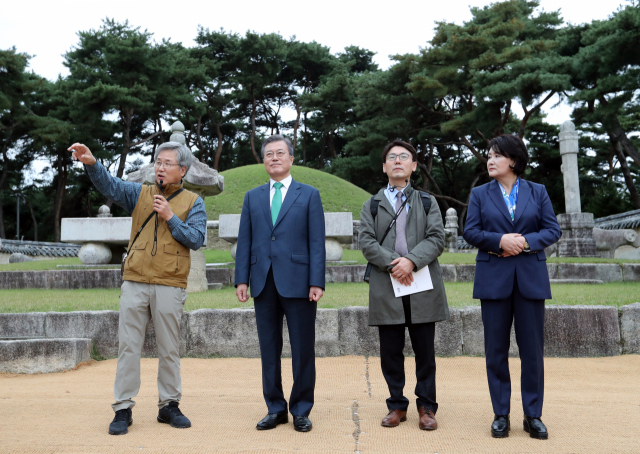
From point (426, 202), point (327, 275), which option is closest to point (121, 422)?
point (426, 202)

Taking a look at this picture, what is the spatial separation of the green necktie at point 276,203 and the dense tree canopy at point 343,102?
1198 cm

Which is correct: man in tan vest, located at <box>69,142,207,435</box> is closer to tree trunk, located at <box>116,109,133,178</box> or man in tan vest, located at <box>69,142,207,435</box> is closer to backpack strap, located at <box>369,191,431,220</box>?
backpack strap, located at <box>369,191,431,220</box>

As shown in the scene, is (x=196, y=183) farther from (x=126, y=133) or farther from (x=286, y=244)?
(x=126, y=133)

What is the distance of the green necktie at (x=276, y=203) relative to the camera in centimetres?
299

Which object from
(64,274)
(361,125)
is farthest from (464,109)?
(64,274)

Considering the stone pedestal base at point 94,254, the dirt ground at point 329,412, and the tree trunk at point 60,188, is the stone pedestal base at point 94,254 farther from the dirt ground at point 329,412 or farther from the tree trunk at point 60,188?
the tree trunk at point 60,188

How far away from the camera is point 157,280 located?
2865mm

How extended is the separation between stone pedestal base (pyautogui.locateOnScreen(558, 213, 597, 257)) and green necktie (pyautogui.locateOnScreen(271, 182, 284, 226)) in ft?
27.8

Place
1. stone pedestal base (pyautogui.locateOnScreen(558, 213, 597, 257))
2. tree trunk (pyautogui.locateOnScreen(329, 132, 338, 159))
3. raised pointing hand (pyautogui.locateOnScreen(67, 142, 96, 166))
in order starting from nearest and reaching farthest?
raised pointing hand (pyautogui.locateOnScreen(67, 142, 96, 166)) < stone pedestal base (pyautogui.locateOnScreen(558, 213, 597, 257)) < tree trunk (pyautogui.locateOnScreen(329, 132, 338, 159))

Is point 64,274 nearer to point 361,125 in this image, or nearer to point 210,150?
point 361,125

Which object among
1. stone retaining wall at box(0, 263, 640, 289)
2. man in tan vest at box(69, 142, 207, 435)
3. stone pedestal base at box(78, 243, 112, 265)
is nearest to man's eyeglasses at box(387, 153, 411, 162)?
man in tan vest at box(69, 142, 207, 435)

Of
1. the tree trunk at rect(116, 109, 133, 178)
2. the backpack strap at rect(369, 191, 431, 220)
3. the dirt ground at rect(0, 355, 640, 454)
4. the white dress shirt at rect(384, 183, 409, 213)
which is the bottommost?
the dirt ground at rect(0, 355, 640, 454)

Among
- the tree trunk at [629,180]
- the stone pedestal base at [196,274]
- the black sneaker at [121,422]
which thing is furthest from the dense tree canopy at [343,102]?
the black sneaker at [121,422]

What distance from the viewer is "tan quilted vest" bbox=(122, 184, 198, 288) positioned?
287 centimetres
